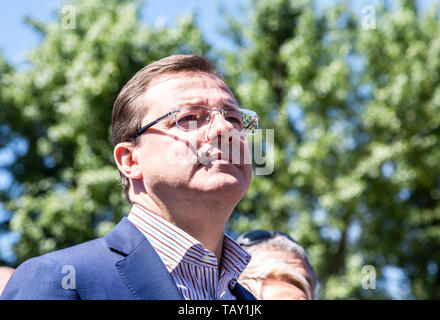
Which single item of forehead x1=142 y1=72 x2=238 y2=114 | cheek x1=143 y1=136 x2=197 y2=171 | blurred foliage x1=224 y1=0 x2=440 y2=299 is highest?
forehead x1=142 y1=72 x2=238 y2=114

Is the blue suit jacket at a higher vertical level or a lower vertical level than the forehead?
lower

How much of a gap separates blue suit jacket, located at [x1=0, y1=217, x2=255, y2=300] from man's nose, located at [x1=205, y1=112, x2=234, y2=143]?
380 millimetres

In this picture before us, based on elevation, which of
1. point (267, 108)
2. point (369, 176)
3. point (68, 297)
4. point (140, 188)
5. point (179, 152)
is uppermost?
point (179, 152)

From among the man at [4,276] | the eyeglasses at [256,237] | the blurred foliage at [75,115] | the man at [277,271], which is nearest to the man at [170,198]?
the man at [4,276]

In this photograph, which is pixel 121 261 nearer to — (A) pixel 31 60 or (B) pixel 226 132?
(B) pixel 226 132

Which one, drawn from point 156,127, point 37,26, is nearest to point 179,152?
point 156,127

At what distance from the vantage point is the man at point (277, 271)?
2844 mm

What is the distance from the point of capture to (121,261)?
152cm

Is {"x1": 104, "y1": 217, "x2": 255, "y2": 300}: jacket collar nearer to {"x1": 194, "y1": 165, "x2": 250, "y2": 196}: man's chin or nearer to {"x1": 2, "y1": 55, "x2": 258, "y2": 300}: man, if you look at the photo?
{"x1": 2, "y1": 55, "x2": 258, "y2": 300}: man

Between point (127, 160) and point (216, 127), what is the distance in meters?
0.35

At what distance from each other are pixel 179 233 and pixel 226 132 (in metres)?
0.35

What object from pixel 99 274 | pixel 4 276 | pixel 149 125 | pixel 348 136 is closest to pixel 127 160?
pixel 149 125

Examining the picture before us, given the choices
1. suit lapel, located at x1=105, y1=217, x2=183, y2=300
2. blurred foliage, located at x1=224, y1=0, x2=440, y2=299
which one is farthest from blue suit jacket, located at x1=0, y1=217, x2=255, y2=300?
blurred foliage, located at x1=224, y1=0, x2=440, y2=299

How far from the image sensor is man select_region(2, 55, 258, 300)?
1.46 m
